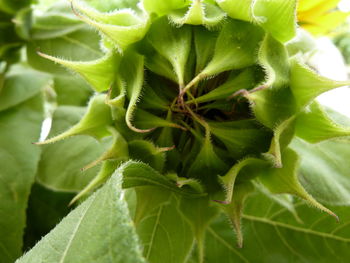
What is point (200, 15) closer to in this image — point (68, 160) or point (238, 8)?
point (238, 8)

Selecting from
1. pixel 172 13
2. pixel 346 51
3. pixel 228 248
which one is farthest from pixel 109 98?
pixel 346 51

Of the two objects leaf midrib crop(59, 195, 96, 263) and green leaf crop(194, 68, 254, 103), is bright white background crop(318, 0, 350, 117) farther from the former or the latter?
leaf midrib crop(59, 195, 96, 263)

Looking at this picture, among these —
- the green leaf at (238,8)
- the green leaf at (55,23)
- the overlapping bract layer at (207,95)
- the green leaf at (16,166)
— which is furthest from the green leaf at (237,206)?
the green leaf at (55,23)

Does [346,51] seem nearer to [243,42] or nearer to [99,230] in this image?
[243,42]

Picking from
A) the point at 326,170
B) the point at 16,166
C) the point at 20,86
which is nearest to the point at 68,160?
the point at 16,166

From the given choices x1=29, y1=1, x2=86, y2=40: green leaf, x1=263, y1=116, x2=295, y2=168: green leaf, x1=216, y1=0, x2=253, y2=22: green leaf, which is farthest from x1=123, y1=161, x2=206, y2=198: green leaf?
x1=29, y1=1, x2=86, y2=40: green leaf
